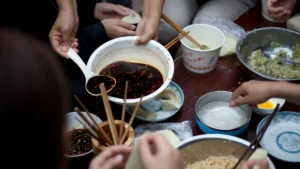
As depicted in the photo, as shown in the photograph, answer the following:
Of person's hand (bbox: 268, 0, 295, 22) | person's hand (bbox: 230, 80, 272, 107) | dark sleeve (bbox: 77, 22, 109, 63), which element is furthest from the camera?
dark sleeve (bbox: 77, 22, 109, 63)

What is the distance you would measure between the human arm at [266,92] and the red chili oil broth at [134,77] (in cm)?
37

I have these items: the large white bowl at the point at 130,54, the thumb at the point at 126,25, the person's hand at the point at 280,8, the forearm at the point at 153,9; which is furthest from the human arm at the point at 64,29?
the person's hand at the point at 280,8

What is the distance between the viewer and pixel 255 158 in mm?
1026

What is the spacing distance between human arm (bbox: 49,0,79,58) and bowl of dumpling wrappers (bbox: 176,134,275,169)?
73 cm

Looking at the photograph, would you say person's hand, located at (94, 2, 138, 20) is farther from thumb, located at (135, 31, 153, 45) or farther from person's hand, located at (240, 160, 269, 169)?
person's hand, located at (240, 160, 269, 169)

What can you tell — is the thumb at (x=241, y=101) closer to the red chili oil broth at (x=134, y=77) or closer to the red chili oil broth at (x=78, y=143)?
the red chili oil broth at (x=134, y=77)

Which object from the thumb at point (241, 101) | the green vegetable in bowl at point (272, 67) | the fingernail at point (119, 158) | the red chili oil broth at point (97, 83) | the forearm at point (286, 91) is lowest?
the green vegetable in bowl at point (272, 67)

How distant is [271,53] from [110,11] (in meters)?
1.03

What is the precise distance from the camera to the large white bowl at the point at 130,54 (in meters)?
1.48

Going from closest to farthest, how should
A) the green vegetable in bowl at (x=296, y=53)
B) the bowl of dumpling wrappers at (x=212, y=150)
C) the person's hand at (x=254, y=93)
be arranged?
1. the bowl of dumpling wrappers at (x=212, y=150)
2. the person's hand at (x=254, y=93)
3. the green vegetable in bowl at (x=296, y=53)

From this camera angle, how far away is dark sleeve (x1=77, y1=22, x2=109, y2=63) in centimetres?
198

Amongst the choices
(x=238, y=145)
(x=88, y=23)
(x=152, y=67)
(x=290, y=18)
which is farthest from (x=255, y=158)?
(x=88, y=23)

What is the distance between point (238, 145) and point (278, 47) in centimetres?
82

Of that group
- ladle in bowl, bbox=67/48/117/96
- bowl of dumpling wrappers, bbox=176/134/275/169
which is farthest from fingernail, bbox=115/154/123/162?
ladle in bowl, bbox=67/48/117/96
